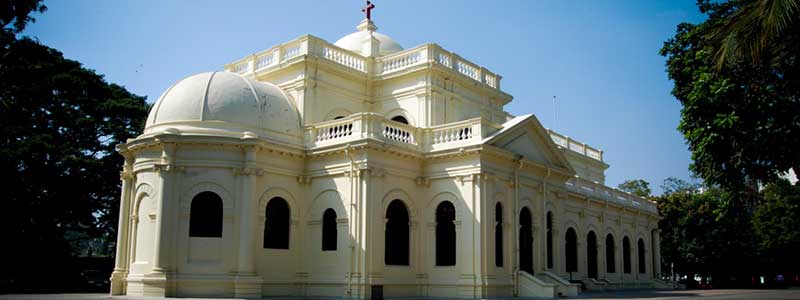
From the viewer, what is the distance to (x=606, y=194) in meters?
39.6

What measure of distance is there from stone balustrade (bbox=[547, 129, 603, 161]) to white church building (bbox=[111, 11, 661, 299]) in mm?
9432

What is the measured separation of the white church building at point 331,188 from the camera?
77.0 ft

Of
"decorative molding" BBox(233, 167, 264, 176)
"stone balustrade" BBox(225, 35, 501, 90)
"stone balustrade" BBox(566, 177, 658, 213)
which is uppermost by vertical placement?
"stone balustrade" BBox(225, 35, 501, 90)

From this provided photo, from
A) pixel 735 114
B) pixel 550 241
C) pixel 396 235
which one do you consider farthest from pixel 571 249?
pixel 735 114

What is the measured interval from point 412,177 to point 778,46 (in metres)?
13.2

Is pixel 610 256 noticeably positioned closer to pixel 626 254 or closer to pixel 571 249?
pixel 626 254

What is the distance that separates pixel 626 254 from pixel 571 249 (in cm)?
751

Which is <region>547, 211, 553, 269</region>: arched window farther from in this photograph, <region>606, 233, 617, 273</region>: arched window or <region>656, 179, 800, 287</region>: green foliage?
<region>656, 179, 800, 287</region>: green foliage

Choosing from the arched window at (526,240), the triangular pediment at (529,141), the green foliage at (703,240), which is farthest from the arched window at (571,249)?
the green foliage at (703,240)

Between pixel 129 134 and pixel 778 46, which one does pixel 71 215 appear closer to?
pixel 129 134

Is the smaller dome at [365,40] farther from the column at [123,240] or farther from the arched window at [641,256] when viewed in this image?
the arched window at [641,256]

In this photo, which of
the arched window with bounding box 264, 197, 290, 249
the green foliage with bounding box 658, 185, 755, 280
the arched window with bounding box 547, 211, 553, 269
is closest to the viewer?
the arched window with bounding box 264, 197, 290, 249

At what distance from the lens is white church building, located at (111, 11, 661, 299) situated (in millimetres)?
23484

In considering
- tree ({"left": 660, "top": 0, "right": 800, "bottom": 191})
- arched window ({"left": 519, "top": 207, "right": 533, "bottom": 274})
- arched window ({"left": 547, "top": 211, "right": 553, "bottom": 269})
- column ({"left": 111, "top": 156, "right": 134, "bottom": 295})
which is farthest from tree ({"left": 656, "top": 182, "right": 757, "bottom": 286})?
column ({"left": 111, "top": 156, "right": 134, "bottom": 295})
